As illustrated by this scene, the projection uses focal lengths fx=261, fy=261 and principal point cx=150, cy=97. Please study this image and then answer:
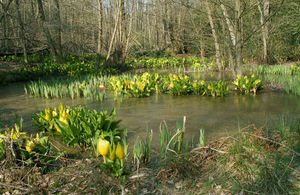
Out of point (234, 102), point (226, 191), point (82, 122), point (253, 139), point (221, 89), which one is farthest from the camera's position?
point (221, 89)

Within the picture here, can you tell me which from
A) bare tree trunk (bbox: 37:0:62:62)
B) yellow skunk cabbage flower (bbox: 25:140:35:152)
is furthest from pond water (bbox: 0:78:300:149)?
bare tree trunk (bbox: 37:0:62:62)

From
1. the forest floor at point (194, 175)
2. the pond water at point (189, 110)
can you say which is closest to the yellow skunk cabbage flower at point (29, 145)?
the forest floor at point (194, 175)

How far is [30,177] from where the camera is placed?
7.70ft

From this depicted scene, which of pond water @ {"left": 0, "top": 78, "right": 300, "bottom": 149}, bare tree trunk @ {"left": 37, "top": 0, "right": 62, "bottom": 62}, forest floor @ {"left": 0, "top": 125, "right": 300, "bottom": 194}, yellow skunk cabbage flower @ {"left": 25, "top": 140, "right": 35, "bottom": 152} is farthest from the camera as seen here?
bare tree trunk @ {"left": 37, "top": 0, "right": 62, "bottom": 62}

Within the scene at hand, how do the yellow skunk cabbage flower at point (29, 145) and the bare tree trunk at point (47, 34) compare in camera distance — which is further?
the bare tree trunk at point (47, 34)

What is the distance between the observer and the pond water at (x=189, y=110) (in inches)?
Result: 157

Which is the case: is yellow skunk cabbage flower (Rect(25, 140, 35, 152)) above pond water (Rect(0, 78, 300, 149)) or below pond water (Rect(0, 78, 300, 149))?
above

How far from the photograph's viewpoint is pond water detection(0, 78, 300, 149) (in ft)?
13.1

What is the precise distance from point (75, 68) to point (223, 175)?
35.4 ft

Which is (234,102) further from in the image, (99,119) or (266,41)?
(266,41)

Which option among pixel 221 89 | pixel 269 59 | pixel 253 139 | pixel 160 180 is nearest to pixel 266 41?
pixel 269 59

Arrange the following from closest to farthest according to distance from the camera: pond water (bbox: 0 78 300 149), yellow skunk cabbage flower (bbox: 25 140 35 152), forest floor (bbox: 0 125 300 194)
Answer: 1. forest floor (bbox: 0 125 300 194)
2. yellow skunk cabbage flower (bbox: 25 140 35 152)
3. pond water (bbox: 0 78 300 149)

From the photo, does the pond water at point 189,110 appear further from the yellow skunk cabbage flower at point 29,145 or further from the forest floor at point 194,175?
the yellow skunk cabbage flower at point 29,145

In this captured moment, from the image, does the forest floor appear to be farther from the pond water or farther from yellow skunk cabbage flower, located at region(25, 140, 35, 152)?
the pond water
